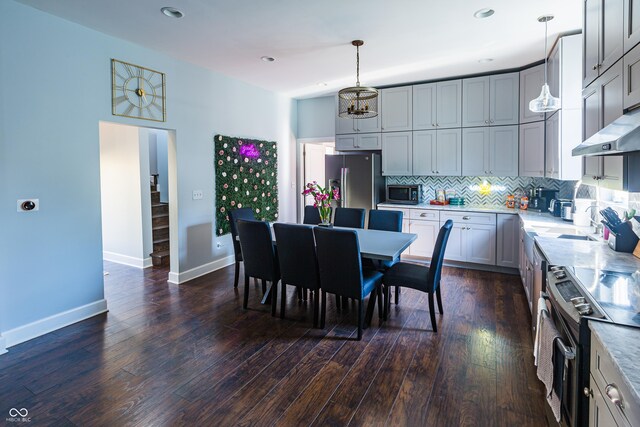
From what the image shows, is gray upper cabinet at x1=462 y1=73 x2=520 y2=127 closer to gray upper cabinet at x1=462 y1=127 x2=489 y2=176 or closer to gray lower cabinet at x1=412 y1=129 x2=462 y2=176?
gray upper cabinet at x1=462 y1=127 x2=489 y2=176

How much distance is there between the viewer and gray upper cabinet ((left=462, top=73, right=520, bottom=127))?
4.64 m

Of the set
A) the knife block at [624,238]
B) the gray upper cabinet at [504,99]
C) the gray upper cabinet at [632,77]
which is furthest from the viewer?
the gray upper cabinet at [504,99]

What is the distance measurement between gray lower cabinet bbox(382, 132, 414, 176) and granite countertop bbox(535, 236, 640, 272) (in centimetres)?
287

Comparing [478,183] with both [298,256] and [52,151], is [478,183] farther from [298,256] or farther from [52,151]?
[52,151]

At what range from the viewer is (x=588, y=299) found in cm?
150

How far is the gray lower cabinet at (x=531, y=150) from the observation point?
4270mm

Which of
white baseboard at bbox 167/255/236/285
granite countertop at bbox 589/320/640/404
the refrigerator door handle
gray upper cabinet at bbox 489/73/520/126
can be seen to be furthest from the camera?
the refrigerator door handle

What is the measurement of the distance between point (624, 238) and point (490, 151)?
269 centimetres

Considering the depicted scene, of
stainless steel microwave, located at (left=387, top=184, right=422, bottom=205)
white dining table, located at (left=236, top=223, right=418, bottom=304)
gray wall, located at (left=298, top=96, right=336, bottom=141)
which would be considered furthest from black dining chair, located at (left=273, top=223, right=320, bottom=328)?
gray wall, located at (left=298, top=96, right=336, bottom=141)

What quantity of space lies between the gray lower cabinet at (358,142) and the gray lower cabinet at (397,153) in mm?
132

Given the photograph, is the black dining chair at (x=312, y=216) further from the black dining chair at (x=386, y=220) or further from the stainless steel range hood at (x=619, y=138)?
the stainless steel range hood at (x=619, y=138)

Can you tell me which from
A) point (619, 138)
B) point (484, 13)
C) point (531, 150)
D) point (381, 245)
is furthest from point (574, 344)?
point (531, 150)

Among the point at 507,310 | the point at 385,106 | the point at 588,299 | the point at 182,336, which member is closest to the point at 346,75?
the point at 385,106

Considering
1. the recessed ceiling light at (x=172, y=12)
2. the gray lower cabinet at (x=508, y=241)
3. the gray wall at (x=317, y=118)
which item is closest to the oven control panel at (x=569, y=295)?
the gray lower cabinet at (x=508, y=241)
